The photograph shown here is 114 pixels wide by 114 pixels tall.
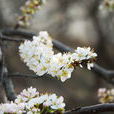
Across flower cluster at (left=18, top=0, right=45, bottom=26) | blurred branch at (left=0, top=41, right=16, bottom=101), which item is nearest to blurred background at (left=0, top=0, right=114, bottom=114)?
flower cluster at (left=18, top=0, right=45, bottom=26)

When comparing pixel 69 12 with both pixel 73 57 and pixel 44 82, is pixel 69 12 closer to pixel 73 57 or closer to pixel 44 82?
pixel 44 82

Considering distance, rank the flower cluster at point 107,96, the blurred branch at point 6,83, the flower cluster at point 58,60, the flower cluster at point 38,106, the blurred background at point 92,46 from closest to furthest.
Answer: the flower cluster at point 38,106
the flower cluster at point 58,60
the blurred branch at point 6,83
the flower cluster at point 107,96
the blurred background at point 92,46

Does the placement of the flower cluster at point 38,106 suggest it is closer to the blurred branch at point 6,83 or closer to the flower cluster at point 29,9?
the blurred branch at point 6,83

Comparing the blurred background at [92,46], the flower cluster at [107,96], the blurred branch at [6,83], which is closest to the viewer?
the blurred branch at [6,83]

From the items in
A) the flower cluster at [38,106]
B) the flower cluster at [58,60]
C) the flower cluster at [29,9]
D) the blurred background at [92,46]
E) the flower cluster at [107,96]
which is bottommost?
the flower cluster at [38,106]

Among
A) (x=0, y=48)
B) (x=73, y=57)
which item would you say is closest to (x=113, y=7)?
(x=0, y=48)

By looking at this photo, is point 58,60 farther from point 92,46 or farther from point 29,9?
point 92,46

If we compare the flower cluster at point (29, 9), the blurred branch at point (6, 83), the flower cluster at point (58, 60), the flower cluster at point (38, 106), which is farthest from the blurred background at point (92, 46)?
the flower cluster at point (38, 106)

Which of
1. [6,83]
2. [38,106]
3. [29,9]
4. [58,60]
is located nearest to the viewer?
[38,106]

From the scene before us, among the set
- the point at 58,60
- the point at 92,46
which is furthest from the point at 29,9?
the point at 92,46

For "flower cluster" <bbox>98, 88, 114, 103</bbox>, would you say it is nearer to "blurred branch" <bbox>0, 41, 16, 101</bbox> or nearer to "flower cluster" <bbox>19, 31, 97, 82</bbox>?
"blurred branch" <bbox>0, 41, 16, 101</bbox>

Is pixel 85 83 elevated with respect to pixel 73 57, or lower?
elevated
